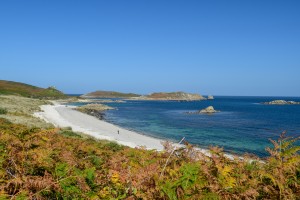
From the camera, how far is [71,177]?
3020 mm

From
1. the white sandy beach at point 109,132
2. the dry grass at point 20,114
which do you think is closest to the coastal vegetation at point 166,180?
the white sandy beach at point 109,132

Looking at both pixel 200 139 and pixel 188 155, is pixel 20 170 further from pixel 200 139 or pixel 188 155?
pixel 200 139

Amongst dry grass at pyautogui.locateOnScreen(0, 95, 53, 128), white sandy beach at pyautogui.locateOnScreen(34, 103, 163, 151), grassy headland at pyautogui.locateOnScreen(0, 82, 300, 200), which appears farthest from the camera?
white sandy beach at pyautogui.locateOnScreen(34, 103, 163, 151)

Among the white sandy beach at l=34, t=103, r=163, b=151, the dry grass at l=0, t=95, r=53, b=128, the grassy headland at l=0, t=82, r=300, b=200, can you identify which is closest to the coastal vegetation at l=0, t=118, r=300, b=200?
the grassy headland at l=0, t=82, r=300, b=200

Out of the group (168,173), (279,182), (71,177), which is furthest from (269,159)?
(71,177)

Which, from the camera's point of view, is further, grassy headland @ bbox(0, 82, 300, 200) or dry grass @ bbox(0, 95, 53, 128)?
dry grass @ bbox(0, 95, 53, 128)

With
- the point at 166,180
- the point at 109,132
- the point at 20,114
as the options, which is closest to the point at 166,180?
the point at 166,180

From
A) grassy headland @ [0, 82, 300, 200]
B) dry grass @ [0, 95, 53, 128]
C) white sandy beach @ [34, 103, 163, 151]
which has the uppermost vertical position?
grassy headland @ [0, 82, 300, 200]

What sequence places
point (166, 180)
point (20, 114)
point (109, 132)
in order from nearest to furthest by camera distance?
point (166, 180) → point (20, 114) → point (109, 132)

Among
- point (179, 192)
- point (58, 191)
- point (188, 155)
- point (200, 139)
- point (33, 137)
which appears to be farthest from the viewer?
point (200, 139)

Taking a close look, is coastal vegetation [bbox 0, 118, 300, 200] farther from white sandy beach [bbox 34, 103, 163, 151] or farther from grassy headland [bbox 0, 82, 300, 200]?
white sandy beach [bbox 34, 103, 163, 151]

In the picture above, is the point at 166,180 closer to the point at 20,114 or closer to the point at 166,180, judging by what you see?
the point at 166,180

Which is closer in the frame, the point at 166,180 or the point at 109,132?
the point at 166,180

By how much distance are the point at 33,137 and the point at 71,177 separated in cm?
166
